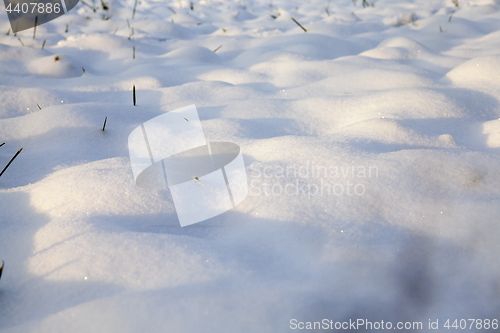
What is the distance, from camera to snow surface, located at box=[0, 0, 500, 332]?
1.84ft

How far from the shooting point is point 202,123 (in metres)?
1.19

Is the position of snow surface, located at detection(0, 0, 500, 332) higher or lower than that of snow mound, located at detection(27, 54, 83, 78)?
lower

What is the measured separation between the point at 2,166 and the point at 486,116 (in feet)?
5.14

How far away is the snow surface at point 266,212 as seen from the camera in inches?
22.1

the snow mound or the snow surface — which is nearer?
the snow surface

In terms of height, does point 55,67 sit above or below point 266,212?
above

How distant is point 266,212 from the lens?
0.76 m

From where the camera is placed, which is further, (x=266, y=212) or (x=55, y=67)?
(x=55, y=67)

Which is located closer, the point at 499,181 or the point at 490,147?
the point at 499,181

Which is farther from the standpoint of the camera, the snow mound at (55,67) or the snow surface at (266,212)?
the snow mound at (55,67)

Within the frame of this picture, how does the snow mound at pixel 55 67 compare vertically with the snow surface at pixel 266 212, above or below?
above

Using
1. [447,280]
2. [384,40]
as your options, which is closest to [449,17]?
[384,40]

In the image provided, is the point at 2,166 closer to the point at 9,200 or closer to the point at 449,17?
the point at 9,200

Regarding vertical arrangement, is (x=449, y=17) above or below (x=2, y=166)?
above
